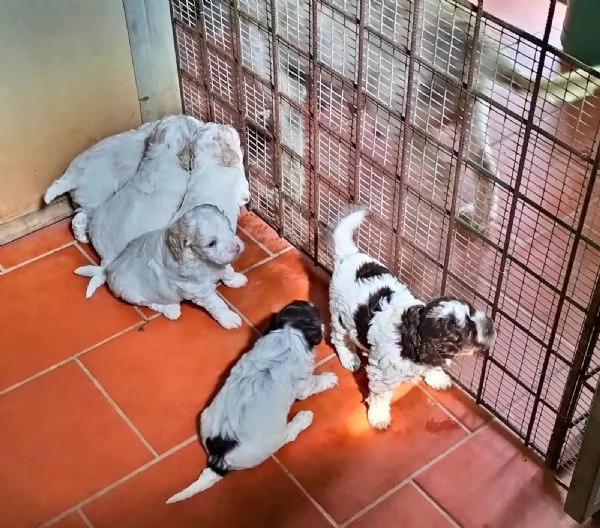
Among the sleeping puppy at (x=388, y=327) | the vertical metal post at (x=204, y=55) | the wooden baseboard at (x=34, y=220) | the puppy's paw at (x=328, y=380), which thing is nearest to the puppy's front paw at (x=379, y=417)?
the sleeping puppy at (x=388, y=327)

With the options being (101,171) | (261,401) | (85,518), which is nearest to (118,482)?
(85,518)

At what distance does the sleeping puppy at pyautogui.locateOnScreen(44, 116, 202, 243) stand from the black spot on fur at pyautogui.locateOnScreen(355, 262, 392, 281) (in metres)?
0.83

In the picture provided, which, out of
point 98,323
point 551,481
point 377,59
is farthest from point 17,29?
point 551,481

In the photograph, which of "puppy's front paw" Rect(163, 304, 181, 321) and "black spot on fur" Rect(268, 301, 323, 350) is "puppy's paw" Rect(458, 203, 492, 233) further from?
"puppy's front paw" Rect(163, 304, 181, 321)

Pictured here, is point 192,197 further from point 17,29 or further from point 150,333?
point 17,29

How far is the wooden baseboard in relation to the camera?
297cm

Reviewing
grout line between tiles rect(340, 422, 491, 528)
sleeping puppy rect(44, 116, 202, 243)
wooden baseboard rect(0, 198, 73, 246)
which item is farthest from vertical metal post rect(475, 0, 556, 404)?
wooden baseboard rect(0, 198, 73, 246)

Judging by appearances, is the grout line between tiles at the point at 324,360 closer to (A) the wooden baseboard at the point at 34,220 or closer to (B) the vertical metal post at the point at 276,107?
(B) the vertical metal post at the point at 276,107

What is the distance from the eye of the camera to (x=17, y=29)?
2.60 m

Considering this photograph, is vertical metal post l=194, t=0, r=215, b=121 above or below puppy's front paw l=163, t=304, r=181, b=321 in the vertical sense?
above

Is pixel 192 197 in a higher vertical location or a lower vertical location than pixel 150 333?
higher

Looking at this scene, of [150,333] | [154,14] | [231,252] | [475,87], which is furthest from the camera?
[154,14]

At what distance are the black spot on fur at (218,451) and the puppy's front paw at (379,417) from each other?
0.43m

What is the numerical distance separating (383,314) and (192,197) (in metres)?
0.77
